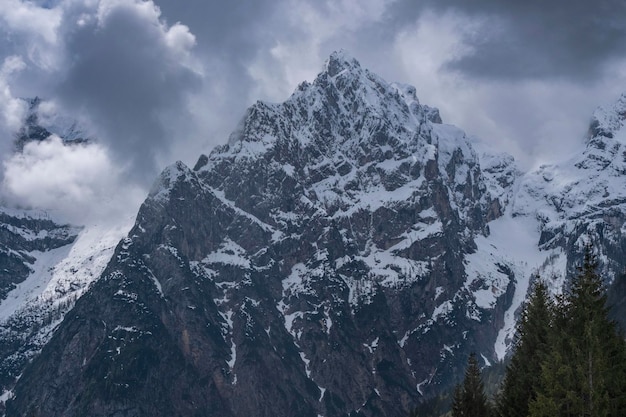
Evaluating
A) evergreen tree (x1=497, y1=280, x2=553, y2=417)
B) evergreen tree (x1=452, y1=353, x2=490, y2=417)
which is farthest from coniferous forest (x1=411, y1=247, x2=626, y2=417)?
evergreen tree (x1=452, y1=353, x2=490, y2=417)

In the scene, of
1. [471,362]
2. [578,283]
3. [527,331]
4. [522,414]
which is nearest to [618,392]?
[578,283]

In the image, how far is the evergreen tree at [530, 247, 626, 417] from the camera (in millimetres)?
55844

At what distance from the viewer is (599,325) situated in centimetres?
5825

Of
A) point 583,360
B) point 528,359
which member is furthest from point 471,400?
point 583,360

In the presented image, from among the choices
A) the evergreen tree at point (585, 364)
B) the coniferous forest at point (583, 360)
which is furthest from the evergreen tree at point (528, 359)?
the evergreen tree at point (585, 364)

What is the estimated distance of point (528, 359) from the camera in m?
72.9

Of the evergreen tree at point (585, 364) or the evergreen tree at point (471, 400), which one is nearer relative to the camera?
the evergreen tree at point (585, 364)

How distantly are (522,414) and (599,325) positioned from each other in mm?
13039

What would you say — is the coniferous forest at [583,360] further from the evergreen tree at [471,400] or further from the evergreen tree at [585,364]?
the evergreen tree at [471,400]

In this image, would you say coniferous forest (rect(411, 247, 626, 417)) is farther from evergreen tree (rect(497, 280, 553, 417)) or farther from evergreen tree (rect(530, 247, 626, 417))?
evergreen tree (rect(497, 280, 553, 417))

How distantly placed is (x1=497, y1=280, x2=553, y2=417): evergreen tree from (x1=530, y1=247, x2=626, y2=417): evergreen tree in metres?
5.18

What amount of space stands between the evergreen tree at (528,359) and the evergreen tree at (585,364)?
17.0 ft

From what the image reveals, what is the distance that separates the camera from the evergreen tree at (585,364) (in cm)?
5584

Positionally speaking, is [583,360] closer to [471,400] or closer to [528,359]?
[528,359]
